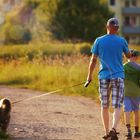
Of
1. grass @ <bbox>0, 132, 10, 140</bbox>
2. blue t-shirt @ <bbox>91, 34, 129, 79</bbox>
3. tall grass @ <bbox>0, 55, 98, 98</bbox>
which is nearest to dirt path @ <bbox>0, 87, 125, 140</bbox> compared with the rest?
grass @ <bbox>0, 132, 10, 140</bbox>

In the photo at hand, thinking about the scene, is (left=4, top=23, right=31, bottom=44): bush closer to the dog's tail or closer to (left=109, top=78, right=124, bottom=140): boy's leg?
the dog's tail

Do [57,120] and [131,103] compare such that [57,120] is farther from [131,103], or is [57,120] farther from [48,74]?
[48,74]

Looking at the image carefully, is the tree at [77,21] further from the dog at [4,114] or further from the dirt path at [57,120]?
the dog at [4,114]

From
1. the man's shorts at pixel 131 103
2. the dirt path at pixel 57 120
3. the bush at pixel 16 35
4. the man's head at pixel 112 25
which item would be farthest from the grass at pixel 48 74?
the bush at pixel 16 35

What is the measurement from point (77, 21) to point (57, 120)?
43.9m

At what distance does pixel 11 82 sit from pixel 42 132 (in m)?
13.6

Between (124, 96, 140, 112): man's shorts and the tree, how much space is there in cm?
4504

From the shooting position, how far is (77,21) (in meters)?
55.8

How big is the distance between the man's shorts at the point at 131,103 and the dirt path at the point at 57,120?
1.64 feet

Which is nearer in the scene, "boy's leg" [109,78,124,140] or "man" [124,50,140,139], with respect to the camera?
"boy's leg" [109,78,124,140]

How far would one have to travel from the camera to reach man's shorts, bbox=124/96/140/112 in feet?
33.4

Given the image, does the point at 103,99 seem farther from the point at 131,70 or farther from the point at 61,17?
the point at 61,17

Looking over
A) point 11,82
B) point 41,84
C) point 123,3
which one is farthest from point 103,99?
point 123,3

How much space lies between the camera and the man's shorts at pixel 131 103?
10172mm
